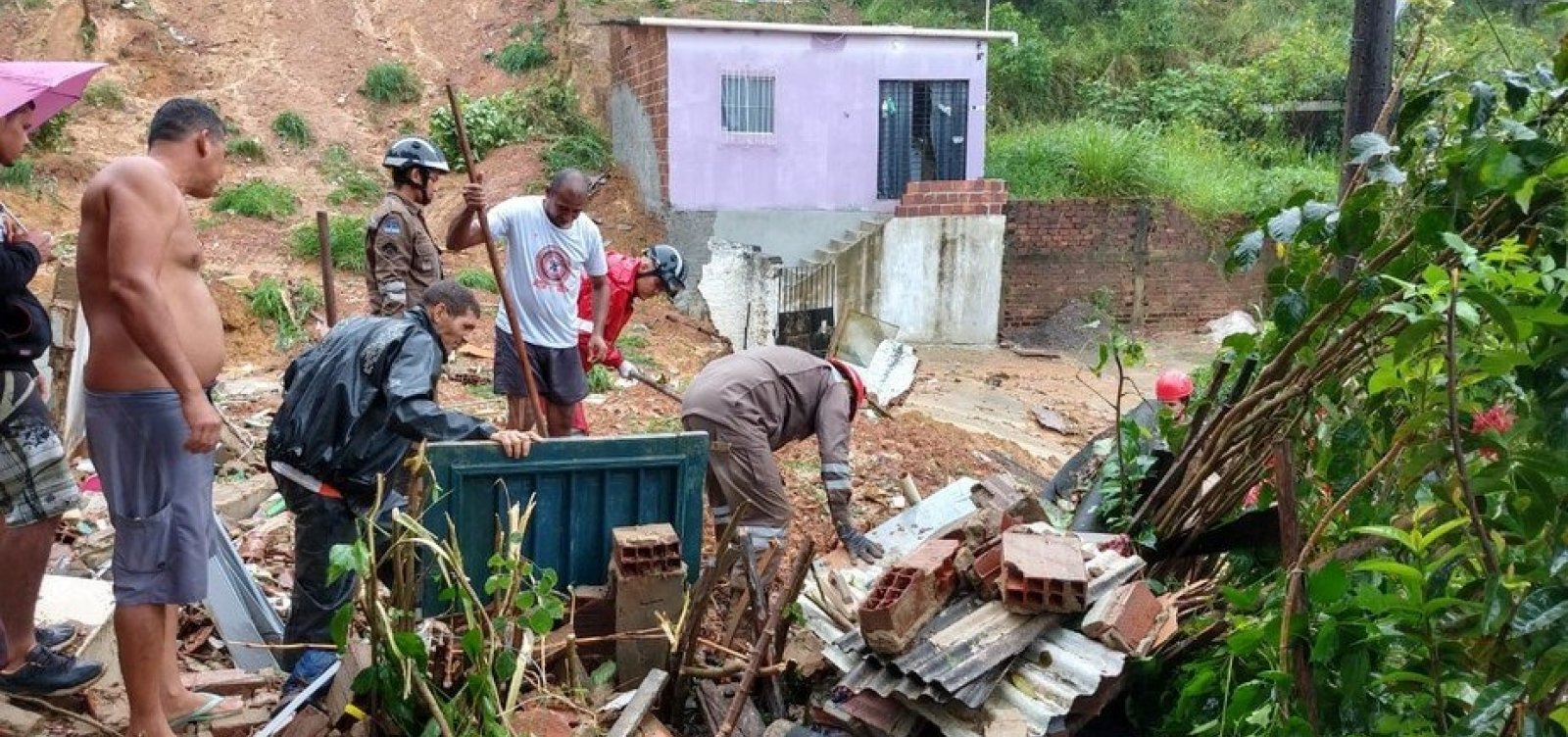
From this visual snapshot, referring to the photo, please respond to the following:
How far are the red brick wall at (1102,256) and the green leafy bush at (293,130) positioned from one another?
9.57m

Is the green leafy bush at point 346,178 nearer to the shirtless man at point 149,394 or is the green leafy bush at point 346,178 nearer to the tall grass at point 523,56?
the tall grass at point 523,56

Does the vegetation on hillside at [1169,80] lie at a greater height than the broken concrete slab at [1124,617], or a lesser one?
greater

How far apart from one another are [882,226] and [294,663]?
11315 millimetres

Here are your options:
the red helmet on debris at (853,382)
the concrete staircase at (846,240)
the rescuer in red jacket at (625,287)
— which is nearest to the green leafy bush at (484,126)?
the concrete staircase at (846,240)

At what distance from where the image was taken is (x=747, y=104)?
14.9 m

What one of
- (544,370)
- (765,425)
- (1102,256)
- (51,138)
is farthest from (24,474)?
(1102,256)

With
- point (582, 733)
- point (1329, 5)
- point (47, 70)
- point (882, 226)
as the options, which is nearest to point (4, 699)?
point (582, 733)

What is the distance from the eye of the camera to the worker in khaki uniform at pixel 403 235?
5359 mm

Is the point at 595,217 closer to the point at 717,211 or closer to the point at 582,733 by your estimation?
the point at 717,211

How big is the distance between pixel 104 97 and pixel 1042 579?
16.4m

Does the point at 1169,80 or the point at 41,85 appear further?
the point at 1169,80

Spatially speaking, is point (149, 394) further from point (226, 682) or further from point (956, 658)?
point (956, 658)

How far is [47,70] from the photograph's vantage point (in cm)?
377

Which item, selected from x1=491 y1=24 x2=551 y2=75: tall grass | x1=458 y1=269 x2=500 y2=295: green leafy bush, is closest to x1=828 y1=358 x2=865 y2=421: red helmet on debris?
x1=458 y1=269 x2=500 y2=295: green leafy bush
